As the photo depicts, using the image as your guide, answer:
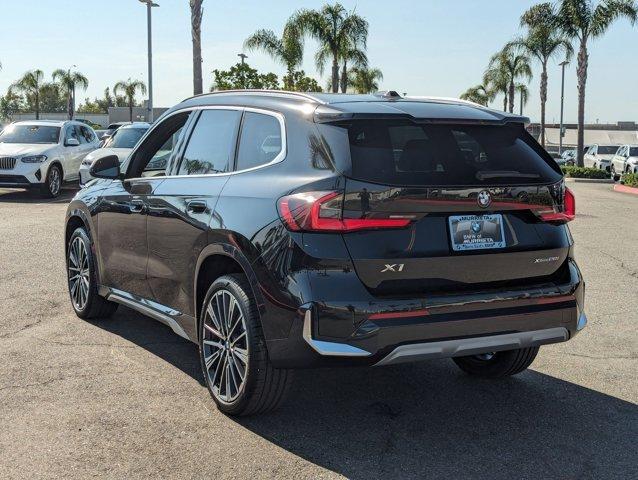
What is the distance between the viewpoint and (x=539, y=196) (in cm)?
434

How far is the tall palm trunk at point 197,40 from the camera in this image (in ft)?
101

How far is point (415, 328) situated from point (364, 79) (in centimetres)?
4811

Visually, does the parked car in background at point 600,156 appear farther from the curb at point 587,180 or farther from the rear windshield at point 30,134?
the rear windshield at point 30,134

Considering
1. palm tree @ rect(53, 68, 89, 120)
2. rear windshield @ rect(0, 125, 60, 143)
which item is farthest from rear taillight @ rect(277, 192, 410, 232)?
palm tree @ rect(53, 68, 89, 120)

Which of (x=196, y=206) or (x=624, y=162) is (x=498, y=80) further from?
(x=196, y=206)

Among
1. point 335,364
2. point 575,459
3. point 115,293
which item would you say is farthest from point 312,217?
point 115,293

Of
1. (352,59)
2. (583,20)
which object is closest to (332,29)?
(352,59)

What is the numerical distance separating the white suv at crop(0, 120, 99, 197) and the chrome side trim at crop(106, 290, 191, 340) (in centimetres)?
1421

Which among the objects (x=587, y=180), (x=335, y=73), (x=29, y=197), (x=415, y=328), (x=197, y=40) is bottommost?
(x=587, y=180)

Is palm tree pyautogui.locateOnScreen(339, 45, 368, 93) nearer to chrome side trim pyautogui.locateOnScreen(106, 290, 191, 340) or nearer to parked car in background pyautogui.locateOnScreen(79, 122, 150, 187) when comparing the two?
parked car in background pyautogui.locateOnScreen(79, 122, 150, 187)

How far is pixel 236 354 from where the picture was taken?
4.48m

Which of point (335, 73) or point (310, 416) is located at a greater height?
point (335, 73)

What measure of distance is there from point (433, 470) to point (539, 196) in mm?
1549

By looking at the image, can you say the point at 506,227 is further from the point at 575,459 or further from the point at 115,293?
the point at 115,293
